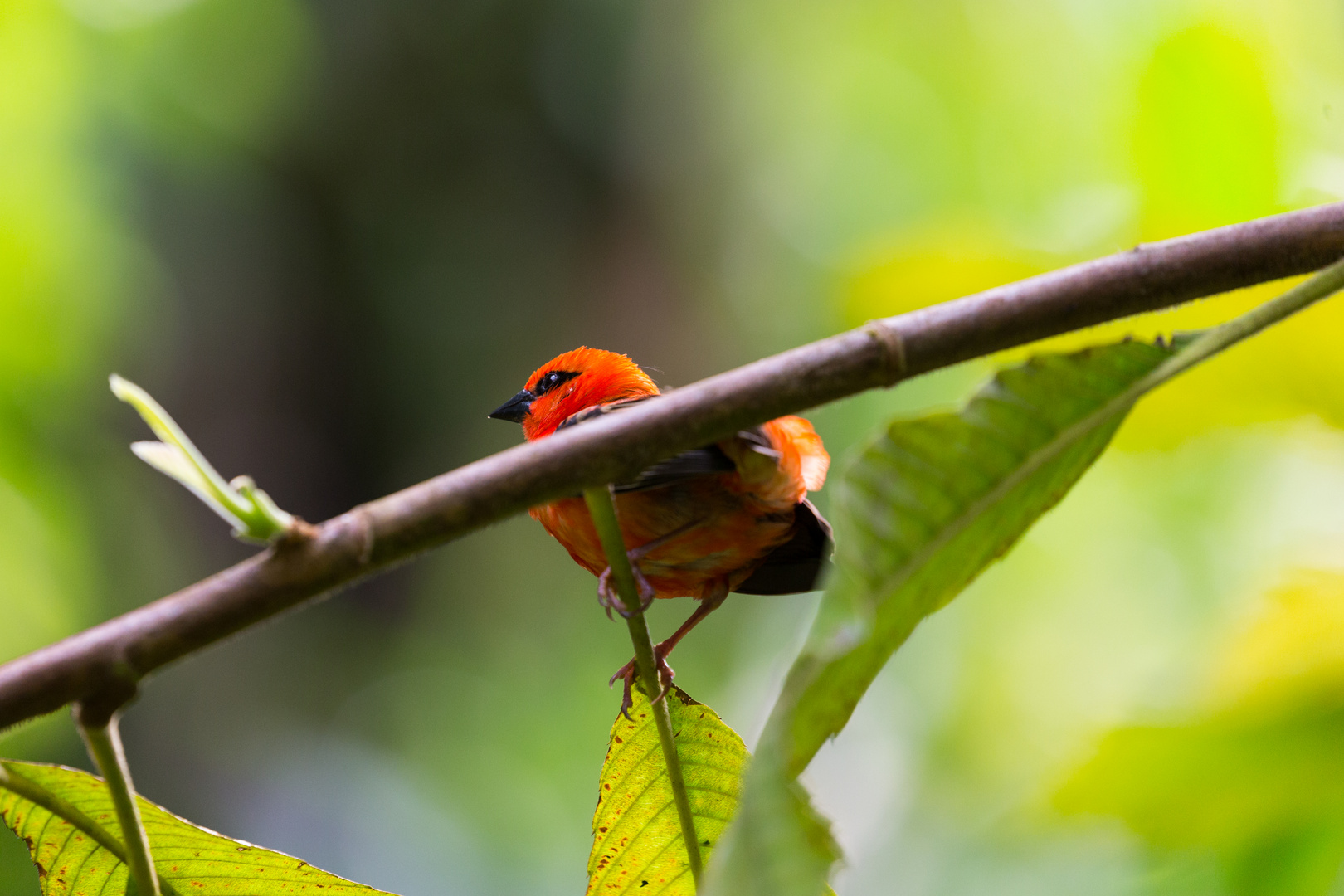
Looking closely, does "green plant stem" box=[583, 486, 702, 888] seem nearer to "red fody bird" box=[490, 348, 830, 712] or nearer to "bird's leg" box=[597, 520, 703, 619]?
"bird's leg" box=[597, 520, 703, 619]

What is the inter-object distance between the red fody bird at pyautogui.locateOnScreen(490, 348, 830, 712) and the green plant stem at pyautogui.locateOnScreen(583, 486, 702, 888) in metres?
0.17

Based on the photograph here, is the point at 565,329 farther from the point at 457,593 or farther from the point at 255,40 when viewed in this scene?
the point at 255,40

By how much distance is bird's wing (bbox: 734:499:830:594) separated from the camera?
164 centimetres

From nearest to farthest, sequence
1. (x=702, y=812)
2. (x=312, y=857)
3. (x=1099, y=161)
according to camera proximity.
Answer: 1. (x=702, y=812)
2. (x=1099, y=161)
3. (x=312, y=857)

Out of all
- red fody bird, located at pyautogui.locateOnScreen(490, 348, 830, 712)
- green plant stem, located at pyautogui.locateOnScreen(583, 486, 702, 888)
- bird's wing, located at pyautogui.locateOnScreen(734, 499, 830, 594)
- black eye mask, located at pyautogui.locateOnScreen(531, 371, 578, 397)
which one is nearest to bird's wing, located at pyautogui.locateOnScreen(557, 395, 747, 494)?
red fody bird, located at pyautogui.locateOnScreen(490, 348, 830, 712)

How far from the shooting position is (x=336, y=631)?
6.94 meters

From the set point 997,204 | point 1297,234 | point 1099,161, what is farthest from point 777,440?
point 997,204

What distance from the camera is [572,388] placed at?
6.66 feet

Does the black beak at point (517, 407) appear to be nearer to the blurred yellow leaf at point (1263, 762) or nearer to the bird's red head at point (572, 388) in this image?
the bird's red head at point (572, 388)

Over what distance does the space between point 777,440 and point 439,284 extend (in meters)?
6.04

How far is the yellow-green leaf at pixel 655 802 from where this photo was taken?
117 cm

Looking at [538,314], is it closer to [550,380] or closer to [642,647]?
[550,380]

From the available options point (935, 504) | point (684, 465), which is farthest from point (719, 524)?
point (935, 504)

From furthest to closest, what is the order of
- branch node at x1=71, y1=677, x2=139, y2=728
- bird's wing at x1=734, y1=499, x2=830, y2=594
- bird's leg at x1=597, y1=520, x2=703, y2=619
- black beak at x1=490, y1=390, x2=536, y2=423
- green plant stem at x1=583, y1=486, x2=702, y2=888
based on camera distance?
black beak at x1=490, y1=390, x2=536, y2=423
bird's wing at x1=734, y1=499, x2=830, y2=594
bird's leg at x1=597, y1=520, x2=703, y2=619
green plant stem at x1=583, y1=486, x2=702, y2=888
branch node at x1=71, y1=677, x2=139, y2=728
